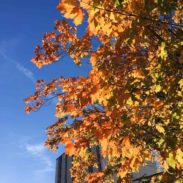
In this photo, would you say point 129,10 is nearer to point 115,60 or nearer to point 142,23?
point 142,23

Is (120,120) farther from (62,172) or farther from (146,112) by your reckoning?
(62,172)

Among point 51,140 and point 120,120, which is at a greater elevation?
point 51,140

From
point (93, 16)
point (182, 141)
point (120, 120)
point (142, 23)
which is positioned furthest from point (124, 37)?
point (182, 141)

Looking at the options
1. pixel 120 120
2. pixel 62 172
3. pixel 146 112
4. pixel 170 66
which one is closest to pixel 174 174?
pixel 146 112

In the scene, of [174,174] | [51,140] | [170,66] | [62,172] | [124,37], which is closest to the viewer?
[124,37]

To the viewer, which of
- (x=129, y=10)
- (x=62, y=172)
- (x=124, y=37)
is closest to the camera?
(x=124, y=37)

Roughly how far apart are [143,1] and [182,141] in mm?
2223

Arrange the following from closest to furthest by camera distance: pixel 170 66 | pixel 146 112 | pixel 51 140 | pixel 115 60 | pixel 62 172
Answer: pixel 170 66, pixel 115 60, pixel 146 112, pixel 51 140, pixel 62 172

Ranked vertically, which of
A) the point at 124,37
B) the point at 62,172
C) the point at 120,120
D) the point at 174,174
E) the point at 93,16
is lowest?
the point at 174,174

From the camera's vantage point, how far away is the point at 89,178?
31.2 feet

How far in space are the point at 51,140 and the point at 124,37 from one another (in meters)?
6.45

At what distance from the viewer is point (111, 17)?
3.68 meters

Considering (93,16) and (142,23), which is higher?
(93,16)

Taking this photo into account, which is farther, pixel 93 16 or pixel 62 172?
pixel 62 172
